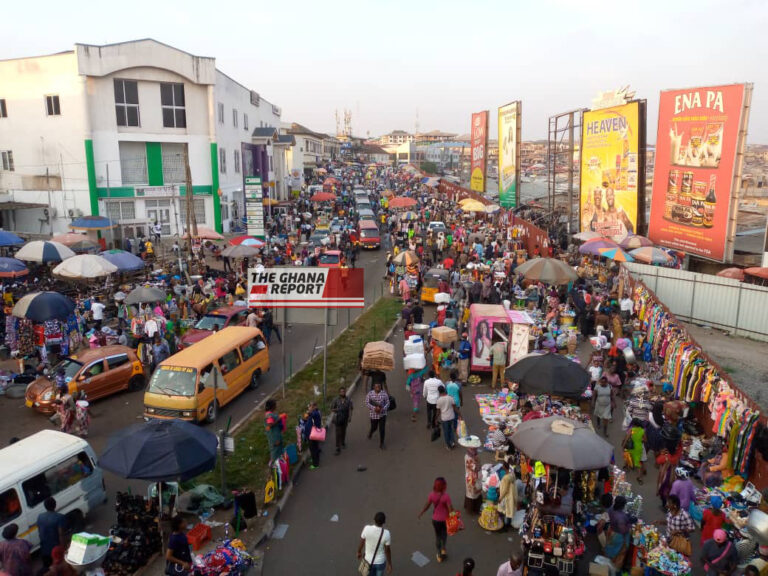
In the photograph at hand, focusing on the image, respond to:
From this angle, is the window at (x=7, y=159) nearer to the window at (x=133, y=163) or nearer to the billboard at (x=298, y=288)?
the window at (x=133, y=163)

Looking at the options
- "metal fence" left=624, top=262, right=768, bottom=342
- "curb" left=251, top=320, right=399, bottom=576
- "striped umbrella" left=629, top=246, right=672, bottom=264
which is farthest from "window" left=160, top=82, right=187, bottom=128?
"curb" left=251, top=320, right=399, bottom=576

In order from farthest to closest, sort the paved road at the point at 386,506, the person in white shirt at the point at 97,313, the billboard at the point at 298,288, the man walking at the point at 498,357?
the person in white shirt at the point at 97,313
the man walking at the point at 498,357
the billboard at the point at 298,288
the paved road at the point at 386,506

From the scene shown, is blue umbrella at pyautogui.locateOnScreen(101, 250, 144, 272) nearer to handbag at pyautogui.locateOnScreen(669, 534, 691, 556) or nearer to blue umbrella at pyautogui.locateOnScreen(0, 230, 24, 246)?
blue umbrella at pyautogui.locateOnScreen(0, 230, 24, 246)

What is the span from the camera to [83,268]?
18734 millimetres

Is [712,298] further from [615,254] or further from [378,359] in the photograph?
[378,359]

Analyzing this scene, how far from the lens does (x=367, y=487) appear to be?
10016 millimetres

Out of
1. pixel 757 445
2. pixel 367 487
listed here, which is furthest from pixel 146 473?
pixel 757 445

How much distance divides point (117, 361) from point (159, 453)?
24.0 feet

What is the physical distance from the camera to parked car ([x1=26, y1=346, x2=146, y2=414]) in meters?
13.0

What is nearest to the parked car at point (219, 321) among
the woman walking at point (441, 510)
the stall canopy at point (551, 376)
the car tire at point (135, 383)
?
the car tire at point (135, 383)

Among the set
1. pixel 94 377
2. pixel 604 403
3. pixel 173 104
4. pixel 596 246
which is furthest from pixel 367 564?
pixel 173 104

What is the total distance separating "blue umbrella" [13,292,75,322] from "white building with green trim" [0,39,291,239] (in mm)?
18341

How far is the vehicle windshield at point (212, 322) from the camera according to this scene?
17172 millimetres

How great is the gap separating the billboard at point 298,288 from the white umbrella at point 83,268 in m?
10.0
